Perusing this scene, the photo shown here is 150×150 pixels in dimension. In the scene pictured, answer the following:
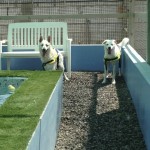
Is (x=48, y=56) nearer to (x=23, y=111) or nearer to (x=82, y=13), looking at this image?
(x=82, y=13)

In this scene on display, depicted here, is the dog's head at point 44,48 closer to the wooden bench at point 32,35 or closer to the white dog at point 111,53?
the wooden bench at point 32,35

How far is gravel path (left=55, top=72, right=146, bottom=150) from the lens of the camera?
512 centimetres

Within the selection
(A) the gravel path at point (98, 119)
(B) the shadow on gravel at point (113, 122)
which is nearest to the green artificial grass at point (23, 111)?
(A) the gravel path at point (98, 119)

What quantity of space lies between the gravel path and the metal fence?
2448 millimetres

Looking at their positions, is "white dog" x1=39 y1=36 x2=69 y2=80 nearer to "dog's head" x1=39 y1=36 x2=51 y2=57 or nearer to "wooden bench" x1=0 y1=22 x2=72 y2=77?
"dog's head" x1=39 y1=36 x2=51 y2=57

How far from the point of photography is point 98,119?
6.10 m

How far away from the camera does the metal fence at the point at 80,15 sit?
10.6m

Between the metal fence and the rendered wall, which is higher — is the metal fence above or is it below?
above

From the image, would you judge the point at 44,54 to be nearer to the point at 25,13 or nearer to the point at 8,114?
the point at 25,13

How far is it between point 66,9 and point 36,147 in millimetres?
7873

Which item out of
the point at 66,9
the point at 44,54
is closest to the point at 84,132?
the point at 44,54

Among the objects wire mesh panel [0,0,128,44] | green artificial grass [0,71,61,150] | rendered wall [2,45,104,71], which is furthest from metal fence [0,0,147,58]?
green artificial grass [0,71,61,150]

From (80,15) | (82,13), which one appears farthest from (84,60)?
(82,13)

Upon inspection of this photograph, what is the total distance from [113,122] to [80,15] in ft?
17.0
